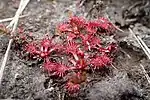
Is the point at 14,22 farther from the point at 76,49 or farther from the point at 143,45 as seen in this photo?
the point at 143,45

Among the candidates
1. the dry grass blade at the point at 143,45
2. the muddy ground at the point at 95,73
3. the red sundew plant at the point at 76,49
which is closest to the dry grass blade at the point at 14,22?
the muddy ground at the point at 95,73

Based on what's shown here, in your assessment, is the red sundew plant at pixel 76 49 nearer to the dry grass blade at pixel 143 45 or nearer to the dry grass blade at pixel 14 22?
the dry grass blade at pixel 14 22

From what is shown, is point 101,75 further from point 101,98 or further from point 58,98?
point 58,98

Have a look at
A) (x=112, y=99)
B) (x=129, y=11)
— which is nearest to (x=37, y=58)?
(x=112, y=99)

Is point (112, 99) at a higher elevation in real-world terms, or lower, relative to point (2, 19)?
lower

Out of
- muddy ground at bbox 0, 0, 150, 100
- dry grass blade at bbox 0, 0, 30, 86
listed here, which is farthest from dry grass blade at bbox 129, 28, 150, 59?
dry grass blade at bbox 0, 0, 30, 86

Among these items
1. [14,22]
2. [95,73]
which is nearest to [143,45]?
[95,73]
